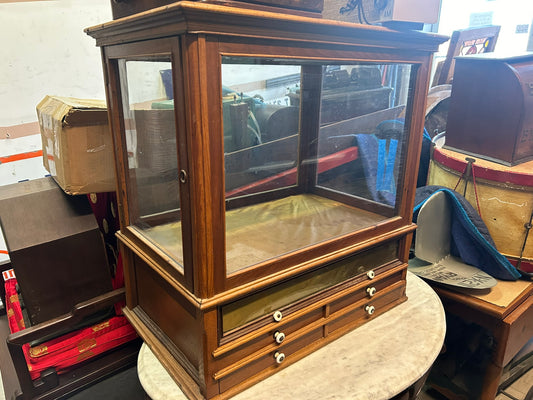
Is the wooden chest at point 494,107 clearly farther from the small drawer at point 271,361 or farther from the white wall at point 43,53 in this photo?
the white wall at point 43,53

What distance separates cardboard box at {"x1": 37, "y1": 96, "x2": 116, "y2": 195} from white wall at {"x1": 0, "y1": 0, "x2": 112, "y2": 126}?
2.49 ft

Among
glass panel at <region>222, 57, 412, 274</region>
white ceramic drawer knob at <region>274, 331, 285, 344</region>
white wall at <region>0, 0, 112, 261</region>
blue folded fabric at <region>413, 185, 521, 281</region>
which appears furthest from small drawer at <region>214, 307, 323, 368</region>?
white wall at <region>0, 0, 112, 261</region>

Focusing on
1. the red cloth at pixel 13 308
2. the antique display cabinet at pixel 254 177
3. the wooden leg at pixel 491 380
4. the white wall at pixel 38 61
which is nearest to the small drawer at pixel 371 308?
the antique display cabinet at pixel 254 177

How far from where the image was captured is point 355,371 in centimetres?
93

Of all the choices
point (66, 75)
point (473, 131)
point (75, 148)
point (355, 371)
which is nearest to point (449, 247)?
point (473, 131)

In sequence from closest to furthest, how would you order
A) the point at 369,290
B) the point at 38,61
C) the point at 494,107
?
1. the point at 369,290
2. the point at 494,107
3. the point at 38,61

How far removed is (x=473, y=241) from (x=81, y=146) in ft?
4.55

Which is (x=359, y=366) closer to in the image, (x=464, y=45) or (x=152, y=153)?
(x=152, y=153)

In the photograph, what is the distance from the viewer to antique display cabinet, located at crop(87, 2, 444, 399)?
70 cm

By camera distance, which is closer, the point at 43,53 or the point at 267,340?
the point at 267,340

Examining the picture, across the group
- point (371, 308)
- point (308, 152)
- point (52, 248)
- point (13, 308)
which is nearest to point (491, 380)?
point (371, 308)

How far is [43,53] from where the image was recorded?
5.86ft

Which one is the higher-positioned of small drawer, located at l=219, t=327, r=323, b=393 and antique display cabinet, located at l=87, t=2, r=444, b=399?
Result: antique display cabinet, located at l=87, t=2, r=444, b=399

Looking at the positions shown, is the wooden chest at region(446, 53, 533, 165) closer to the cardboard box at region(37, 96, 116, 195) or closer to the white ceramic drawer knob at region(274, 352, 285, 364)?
the white ceramic drawer knob at region(274, 352, 285, 364)
